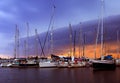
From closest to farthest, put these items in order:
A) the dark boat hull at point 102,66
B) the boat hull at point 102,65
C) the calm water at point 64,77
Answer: the calm water at point 64,77 < the boat hull at point 102,65 < the dark boat hull at point 102,66

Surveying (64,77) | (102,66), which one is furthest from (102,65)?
(64,77)

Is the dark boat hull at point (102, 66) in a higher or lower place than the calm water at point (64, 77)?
higher

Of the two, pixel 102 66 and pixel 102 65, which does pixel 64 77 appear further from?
pixel 102 66

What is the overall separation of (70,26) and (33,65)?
1049 inches

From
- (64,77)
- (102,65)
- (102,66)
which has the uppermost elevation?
(102,65)

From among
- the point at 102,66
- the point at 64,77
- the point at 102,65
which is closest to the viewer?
the point at 64,77

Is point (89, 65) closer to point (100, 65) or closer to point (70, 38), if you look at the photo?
point (70, 38)

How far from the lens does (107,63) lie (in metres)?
92.8

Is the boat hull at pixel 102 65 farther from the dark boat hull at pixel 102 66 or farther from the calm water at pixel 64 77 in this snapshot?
the calm water at pixel 64 77

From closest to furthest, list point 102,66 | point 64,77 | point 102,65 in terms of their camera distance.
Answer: point 64,77 → point 102,65 → point 102,66

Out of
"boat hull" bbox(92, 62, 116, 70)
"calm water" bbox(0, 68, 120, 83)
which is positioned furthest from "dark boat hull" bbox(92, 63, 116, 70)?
"calm water" bbox(0, 68, 120, 83)

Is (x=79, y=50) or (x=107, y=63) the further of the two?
(x=79, y=50)

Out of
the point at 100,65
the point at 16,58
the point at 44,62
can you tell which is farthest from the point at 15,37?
the point at 100,65

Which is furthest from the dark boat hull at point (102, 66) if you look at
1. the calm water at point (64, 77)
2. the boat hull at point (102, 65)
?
the calm water at point (64, 77)
